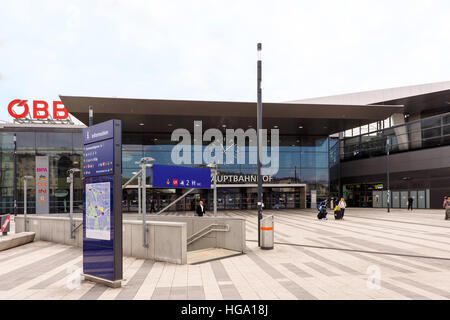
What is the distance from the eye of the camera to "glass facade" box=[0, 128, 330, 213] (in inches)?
1464

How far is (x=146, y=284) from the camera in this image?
775 cm

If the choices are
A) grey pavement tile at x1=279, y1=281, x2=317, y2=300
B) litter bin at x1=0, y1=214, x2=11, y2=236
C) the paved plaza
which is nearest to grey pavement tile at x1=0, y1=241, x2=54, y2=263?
the paved plaza

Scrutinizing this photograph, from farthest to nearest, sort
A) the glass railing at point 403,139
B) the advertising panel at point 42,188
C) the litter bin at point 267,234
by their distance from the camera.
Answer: the glass railing at point 403,139
the advertising panel at point 42,188
the litter bin at point 267,234

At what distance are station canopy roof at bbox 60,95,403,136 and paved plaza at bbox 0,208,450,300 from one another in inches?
634

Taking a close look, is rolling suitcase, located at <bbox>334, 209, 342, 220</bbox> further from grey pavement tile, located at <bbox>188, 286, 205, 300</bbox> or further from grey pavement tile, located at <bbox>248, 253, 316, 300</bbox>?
grey pavement tile, located at <bbox>188, 286, 205, 300</bbox>

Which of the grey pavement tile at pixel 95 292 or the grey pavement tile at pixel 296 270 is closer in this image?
the grey pavement tile at pixel 95 292

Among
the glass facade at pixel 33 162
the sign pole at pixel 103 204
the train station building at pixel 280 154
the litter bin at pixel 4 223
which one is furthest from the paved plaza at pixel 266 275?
the glass facade at pixel 33 162

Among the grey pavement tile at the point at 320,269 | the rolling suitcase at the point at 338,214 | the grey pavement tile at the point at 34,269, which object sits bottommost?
the rolling suitcase at the point at 338,214

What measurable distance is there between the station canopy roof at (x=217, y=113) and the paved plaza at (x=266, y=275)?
1611cm

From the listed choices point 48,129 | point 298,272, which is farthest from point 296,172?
point 298,272

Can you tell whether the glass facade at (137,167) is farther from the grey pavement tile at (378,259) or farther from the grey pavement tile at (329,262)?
the grey pavement tile at (378,259)

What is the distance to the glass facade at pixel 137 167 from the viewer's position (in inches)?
1464
